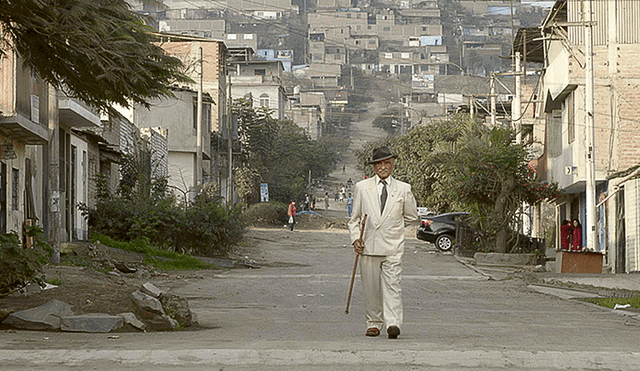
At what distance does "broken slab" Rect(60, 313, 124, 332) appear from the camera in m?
9.97

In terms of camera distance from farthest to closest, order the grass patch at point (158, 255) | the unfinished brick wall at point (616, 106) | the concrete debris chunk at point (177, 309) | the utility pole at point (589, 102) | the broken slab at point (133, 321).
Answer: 1. the unfinished brick wall at point (616, 106)
2. the utility pole at point (589, 102)
3. the grass patch at point (158, 255)
4. the concrete debris chunk at point (177, 309)
5. the broken slab at point (133, 321)

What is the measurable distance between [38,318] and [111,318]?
0.77m

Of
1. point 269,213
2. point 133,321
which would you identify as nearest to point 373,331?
point 133,321

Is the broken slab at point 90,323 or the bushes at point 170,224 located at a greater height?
the bushes at point 170,224

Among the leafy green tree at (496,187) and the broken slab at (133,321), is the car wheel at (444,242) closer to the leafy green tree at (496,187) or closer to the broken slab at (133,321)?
the leafy green tree at (496,187)

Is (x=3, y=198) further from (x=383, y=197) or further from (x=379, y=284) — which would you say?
(x=379, y=284)

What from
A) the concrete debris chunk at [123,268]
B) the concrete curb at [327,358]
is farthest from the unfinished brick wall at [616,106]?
the concrete curb at [327,358]

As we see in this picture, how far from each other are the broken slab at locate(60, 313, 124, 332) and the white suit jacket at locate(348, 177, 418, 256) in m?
2.65

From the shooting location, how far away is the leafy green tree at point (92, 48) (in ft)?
35.2

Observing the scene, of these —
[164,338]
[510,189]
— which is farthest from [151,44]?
[510,189]

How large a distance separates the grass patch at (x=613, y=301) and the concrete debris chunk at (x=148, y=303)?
7128 mm

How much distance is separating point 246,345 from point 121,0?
5.12 m

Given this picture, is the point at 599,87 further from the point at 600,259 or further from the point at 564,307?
the point at 564,307

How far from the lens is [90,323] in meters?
9.98
